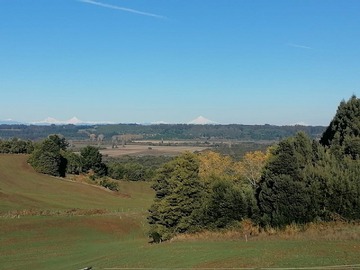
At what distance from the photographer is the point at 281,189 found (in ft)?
117

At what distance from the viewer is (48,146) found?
116375 mm

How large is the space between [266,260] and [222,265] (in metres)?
1.95

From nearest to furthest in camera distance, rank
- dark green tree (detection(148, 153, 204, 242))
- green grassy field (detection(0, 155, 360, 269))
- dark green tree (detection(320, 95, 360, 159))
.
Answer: green grassy field (detection(0, 155, 360, 269)) → dark green tree (detection(320, 95, 360, 159)) → dark green tree (detection(148, 153, 204, 242))

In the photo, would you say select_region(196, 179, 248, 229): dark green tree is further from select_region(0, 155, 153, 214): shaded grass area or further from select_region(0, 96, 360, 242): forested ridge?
select_region(0, 155, 153, 214): shaded grass area

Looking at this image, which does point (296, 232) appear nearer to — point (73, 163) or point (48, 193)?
point (48, 193)

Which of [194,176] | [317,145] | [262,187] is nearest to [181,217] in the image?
[194,176]

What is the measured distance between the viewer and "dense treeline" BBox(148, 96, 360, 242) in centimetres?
3378

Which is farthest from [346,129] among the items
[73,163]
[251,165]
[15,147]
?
[15,147]

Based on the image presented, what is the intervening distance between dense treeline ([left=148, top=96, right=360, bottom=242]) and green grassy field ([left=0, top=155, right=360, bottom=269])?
5.27 meters

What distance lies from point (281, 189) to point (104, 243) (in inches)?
722

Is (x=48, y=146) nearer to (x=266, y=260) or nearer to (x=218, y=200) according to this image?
(x=218, y=200)

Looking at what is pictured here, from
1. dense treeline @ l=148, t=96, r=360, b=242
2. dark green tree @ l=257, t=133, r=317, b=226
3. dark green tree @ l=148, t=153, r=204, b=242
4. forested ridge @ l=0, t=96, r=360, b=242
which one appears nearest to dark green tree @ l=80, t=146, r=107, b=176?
forested ridge @ l=0, t=96, r=360, b=242

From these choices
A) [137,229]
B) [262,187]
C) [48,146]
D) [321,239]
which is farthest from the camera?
[48,146]

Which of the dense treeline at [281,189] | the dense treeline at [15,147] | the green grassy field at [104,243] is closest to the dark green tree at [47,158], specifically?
the green grassy field at [104,243]
